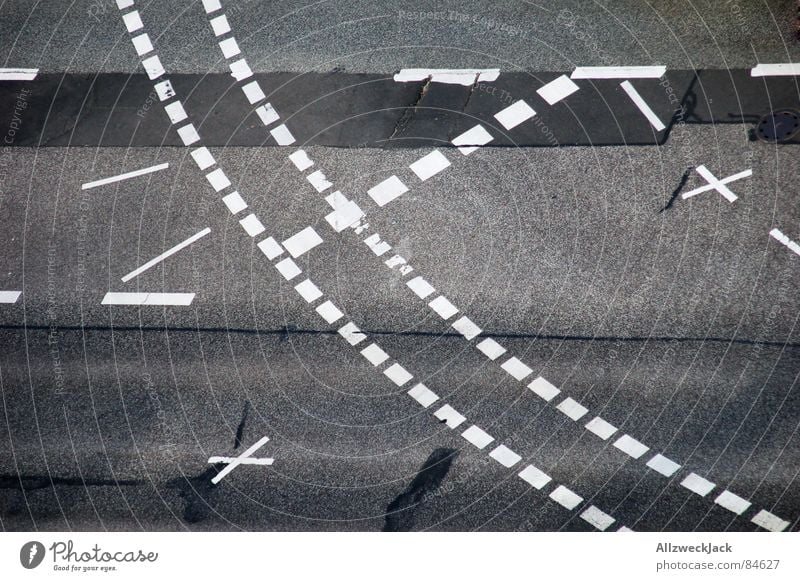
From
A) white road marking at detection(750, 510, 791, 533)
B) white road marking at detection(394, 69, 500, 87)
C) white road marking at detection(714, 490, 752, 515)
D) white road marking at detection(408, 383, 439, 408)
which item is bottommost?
white road marking at detection(750, 510, 791, 533)

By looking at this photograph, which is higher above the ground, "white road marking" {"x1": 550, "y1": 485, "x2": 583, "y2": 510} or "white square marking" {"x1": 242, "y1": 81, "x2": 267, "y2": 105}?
"white square marking" {"x1": 242, "y1": 81, "x2": 267, "y2": 105}

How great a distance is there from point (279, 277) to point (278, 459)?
2.01 metres

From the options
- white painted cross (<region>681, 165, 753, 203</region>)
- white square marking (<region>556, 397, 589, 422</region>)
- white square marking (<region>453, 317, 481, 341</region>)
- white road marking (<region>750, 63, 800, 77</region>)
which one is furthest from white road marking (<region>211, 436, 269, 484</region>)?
white road marking (<region>750, 63, 800, 77</region>)

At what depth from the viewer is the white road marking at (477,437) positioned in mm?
7852

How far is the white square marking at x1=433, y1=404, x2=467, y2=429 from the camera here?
7.90m

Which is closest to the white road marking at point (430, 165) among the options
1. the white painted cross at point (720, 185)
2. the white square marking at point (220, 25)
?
the white painted cross at point (720, 185)

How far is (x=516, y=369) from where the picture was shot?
7.92m

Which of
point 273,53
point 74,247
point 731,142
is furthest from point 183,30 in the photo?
point 731,142

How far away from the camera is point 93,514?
26.1 ft

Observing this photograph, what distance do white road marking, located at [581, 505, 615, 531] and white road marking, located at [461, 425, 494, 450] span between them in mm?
1248

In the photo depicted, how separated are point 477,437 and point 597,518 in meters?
1.51

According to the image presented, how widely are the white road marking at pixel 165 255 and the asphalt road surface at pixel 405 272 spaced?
0.09 ft

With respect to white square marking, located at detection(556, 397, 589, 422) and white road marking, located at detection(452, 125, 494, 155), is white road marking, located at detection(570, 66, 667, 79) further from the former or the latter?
white square marking, located at detection(556, 397, 589, 422)

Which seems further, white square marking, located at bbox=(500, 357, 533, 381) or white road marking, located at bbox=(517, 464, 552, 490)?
white square marking, located at bbox=(500, 357, 533, 381)
